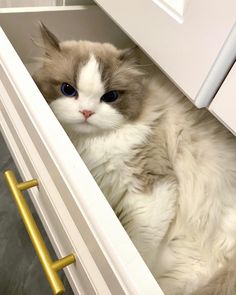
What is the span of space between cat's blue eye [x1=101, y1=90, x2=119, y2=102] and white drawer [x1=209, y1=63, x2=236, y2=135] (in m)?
0.26

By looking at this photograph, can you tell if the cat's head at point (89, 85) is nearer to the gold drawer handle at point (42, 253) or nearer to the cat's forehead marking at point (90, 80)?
the cat's forehead marking at point (90, 80)

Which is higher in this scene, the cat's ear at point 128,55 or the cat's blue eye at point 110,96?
the cat's ear at point 128,55

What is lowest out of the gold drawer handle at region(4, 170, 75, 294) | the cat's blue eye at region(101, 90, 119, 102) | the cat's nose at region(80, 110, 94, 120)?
the gold drawer handle at region(4, 170, 75, 294)

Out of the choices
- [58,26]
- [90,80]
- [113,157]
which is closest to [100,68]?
[90,80]

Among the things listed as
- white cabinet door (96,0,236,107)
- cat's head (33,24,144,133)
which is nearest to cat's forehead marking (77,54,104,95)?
cat's head (33,24,144,133)

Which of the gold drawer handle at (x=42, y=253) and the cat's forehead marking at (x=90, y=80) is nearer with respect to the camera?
the gold drawer handle at (x=42, y=253)

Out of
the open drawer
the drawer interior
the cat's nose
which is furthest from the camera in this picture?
the drawer interior

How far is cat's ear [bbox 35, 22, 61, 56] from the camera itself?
2.08 feet

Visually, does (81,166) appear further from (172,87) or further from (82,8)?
(82,8)

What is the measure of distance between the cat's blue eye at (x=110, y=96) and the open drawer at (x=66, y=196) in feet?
0.59

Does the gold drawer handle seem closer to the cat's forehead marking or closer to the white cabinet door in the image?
the cat's forehead marking

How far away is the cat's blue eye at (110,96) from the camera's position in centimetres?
65

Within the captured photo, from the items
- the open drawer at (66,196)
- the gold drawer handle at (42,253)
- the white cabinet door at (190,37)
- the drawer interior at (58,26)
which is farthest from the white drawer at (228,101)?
the drawer interior at (58,26)

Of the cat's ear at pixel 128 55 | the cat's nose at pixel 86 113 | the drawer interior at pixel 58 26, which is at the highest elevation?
the drawer interior at pixel 58 26
